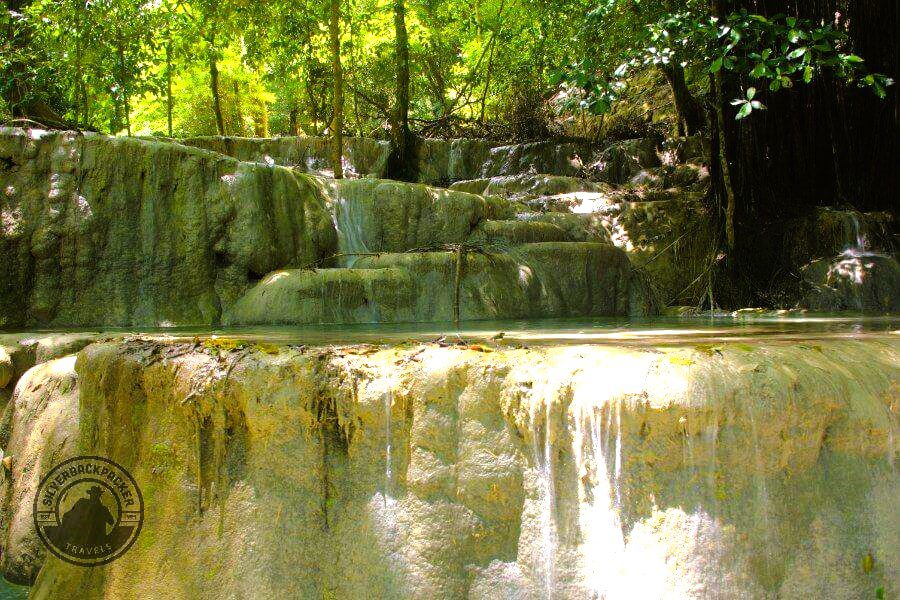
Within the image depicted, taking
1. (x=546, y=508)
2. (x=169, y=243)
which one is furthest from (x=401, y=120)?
(x=546, y=508)

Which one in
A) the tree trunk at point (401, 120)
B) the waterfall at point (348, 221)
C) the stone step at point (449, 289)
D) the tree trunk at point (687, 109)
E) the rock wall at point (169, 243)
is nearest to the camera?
the stone step at point (449, 289)

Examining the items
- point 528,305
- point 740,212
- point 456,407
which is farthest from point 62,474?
point 740,212

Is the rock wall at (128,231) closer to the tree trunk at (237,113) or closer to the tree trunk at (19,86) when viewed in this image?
the tree trunk at (19,86)

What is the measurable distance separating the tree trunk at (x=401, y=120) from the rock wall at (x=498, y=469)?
986 centimetres

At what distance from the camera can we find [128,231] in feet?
24.6

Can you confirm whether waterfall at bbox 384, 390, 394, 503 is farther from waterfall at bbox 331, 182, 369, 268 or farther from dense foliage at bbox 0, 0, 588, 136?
dense foliage at bbox 0, 0, 588, 136

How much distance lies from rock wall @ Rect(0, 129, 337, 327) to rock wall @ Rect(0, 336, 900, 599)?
3.93 meters

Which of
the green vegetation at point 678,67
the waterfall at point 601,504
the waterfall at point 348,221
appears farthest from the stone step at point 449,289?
the waterfall at point 601,504

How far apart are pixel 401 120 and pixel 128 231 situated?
22.2ft

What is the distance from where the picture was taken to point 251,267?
781 cm

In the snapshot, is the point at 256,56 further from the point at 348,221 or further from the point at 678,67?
the point at 678,67

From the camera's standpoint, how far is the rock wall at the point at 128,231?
23.4ft

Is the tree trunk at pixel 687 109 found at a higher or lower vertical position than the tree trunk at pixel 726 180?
higher

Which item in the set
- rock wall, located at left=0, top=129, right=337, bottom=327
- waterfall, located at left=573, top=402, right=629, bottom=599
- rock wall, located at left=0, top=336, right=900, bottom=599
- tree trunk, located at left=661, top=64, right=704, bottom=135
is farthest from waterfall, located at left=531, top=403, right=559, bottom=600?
tree trunk, located at left=661, top=64, right=704, bottom=135
